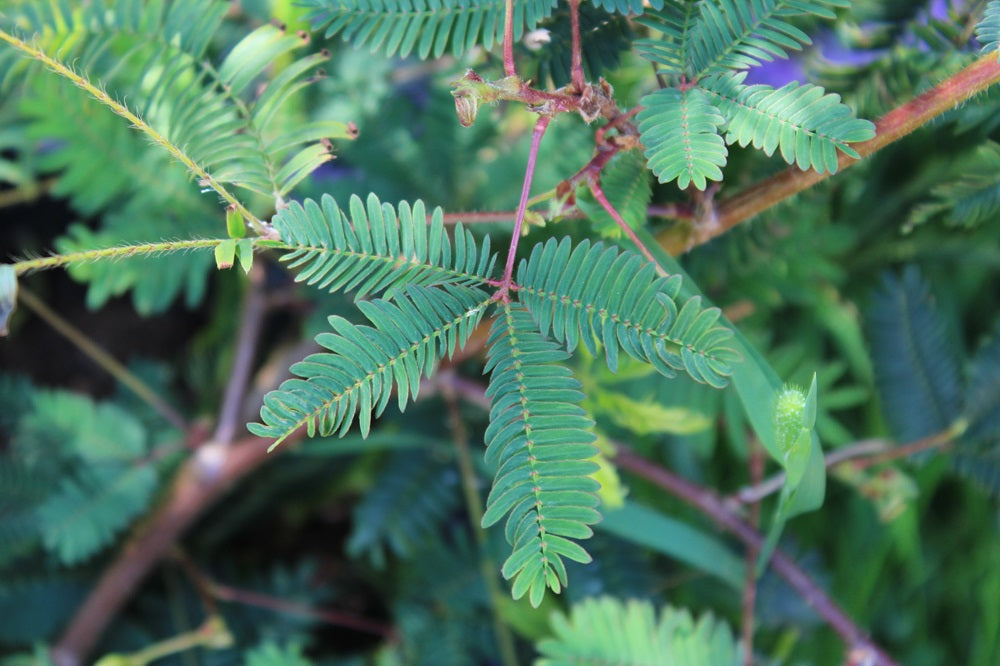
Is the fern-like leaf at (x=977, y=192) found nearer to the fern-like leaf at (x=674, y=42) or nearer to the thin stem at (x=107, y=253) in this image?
the fern-like leaf at (x=674, y=42)

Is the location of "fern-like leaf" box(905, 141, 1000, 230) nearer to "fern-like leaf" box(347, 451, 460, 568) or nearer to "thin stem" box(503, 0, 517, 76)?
"thin stem" box(503, 0, 517, 76)

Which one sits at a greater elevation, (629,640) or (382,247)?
(382,247)

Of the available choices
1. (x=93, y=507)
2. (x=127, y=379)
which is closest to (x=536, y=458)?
(x=93, y=507)

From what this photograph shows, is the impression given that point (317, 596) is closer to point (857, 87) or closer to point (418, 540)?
point (418, 540)

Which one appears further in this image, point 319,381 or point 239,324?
point 239,324

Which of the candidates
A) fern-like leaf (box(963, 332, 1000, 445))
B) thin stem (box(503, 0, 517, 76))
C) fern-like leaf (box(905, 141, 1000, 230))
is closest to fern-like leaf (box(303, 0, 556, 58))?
thin stem (box(503, 0, 517, 76))

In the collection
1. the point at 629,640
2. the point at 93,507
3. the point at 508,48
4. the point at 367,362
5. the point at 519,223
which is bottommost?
the point at 629,640

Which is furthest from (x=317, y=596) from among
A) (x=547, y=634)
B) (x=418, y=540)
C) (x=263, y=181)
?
(x=263, y=181)

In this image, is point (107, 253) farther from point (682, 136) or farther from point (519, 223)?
point (682, 136)
